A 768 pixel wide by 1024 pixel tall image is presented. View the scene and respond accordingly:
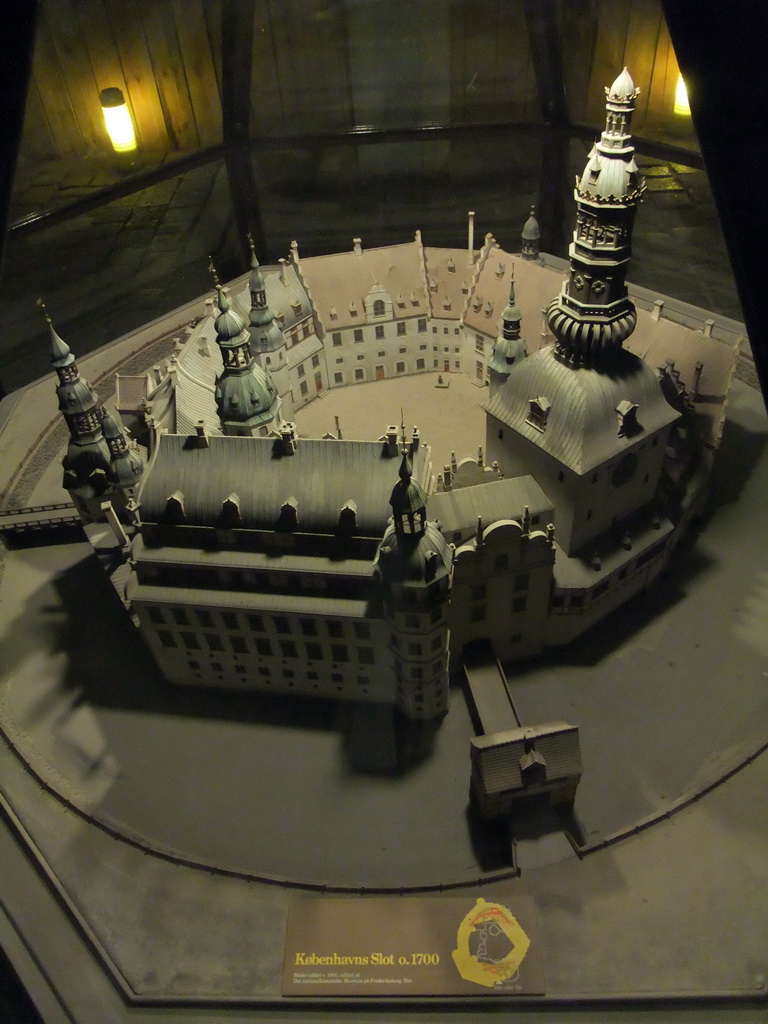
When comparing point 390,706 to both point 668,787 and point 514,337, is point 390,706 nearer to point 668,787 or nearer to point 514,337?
point 668,787

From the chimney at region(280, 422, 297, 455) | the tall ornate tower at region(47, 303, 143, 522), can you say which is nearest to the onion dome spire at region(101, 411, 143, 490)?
the tall ornate tower at region(47, 303, 143, 522)

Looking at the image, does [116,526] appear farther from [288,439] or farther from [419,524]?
[419,524]

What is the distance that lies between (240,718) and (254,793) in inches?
160

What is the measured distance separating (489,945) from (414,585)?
13486mm

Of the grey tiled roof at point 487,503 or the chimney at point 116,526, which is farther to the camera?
the chimney at point 116,526

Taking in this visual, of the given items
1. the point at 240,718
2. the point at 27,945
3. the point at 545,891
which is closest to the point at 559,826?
the point at 545,891

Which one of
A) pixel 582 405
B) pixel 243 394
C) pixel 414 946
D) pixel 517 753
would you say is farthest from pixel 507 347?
pixel 414 946

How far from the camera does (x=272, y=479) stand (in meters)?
35.2

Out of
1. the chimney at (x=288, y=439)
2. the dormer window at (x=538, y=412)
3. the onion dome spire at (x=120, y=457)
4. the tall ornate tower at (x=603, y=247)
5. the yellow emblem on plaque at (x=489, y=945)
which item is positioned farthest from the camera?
the onion dome spire at (x=120, y=457)

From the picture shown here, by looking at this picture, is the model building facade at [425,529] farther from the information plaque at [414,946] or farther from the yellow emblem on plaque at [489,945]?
the yellow emblem on plaque at [489,945]

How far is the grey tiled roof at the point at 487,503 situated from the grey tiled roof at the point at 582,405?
210 centimetres

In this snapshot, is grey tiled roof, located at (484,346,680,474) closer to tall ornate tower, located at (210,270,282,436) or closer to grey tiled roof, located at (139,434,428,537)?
grey tiled roof, located at (139,434,428,537)

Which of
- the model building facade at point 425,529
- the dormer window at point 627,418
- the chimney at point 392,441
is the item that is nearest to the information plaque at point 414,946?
the model building facade at point 425,529

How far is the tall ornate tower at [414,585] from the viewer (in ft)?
98.4
